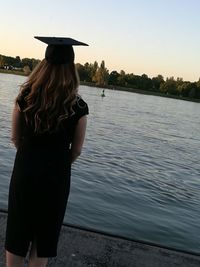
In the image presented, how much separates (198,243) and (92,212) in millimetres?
2724

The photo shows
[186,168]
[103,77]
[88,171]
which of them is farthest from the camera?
[103,77]

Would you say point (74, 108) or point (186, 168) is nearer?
point (74, 108)

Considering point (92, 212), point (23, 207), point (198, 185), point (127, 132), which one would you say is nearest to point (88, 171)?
point (198, 185)

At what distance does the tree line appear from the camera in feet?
575

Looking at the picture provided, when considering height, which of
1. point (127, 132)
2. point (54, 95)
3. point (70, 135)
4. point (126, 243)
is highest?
point (54, 95)

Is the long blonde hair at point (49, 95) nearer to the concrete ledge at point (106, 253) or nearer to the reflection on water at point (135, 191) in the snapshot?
the concrete ledge at point (106, 253)

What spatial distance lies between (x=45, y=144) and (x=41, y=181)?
0.97ft

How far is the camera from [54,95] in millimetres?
3643

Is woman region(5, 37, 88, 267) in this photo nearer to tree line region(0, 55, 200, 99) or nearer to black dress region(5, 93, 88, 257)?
black dress region(5, 93, 88, 257)

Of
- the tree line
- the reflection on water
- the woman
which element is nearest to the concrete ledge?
the woman

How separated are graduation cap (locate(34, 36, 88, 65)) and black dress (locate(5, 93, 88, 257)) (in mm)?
334

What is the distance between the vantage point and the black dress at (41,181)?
3.74 metres

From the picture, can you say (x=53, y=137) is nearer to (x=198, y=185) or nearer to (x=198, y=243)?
(x=198, y=243)

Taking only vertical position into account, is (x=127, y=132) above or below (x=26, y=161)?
below
